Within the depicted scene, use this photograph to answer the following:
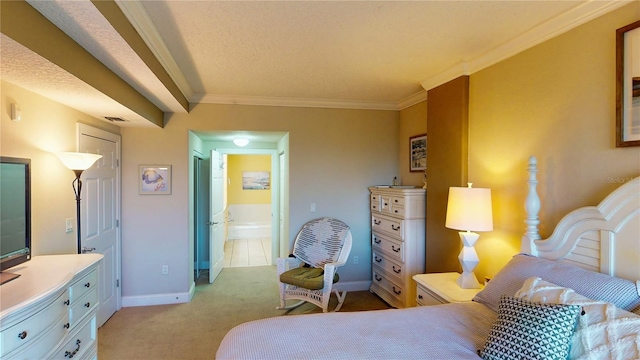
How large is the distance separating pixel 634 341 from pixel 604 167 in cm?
96

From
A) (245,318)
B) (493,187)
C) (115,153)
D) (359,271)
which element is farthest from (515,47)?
(115,153)

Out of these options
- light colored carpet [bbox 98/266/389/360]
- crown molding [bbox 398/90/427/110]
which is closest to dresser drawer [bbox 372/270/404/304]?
light colored carpet [bbox 98/266/389/360]

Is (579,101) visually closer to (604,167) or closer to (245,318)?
(604,167)

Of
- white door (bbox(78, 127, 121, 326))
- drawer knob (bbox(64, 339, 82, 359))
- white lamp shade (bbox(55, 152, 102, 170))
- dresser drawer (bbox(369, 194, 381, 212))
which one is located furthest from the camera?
dresser drawer (bbox(369, 194, 381, 212))

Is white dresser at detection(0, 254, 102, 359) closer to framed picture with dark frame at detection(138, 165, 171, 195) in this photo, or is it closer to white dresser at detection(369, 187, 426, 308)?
framed picture with dark frame at detection(138, 165, 171, 195)

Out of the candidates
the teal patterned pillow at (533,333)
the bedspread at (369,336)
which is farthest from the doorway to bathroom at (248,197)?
the teal patterned pillow at (533,333)

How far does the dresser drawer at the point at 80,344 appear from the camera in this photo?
5.79ft

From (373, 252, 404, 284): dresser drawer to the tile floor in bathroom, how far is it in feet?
7.66

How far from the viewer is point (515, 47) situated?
2230 millimetres

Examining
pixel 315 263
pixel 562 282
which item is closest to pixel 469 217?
pixel 562 282

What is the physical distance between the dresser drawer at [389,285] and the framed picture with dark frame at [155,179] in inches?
108

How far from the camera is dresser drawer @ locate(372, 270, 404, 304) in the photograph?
3314 millimetres

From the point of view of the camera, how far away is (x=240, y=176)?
831cm

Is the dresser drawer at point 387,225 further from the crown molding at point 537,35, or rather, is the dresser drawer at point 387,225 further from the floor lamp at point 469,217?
the crown molding at point 537,35
